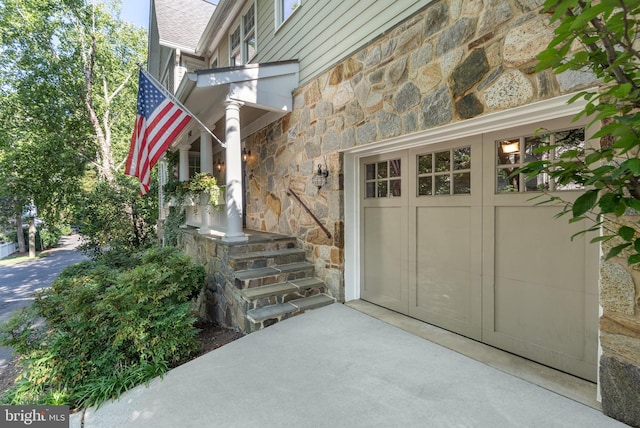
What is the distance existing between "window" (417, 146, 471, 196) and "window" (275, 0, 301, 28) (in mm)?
3803

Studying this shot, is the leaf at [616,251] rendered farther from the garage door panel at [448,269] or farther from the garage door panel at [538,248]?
the garage door panel at [448,269]

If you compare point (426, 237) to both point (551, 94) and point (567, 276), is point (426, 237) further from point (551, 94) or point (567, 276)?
point (551, 94)

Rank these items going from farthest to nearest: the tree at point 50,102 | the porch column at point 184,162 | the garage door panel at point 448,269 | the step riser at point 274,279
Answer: the tree at point 50,102 < the porch column at point 184,162 < the step riser at point 274,279 < the garage door panel at point 448,269

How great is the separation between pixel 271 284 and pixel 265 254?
21.0 inches

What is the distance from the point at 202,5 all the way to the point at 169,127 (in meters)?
9.53

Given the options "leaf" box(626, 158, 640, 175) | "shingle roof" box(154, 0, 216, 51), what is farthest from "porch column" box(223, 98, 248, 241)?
"shingle roof" box(154, 0, 216, 51)

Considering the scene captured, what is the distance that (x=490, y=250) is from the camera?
9.20 feet

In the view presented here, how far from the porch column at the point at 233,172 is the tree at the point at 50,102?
7.61m

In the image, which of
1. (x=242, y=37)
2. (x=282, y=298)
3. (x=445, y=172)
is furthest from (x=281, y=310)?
(x=242, y=37)

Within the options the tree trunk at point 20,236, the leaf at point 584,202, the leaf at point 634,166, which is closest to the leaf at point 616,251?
the leaf at point 584,202

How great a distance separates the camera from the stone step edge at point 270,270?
4.00 metres

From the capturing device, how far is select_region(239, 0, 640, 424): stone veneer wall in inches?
76.5

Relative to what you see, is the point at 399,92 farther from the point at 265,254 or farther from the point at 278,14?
the point at 278,14

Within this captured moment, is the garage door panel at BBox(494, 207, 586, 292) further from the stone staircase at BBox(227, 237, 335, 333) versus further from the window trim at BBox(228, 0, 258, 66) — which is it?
the window trim at BBox(228, 0, 258, 66)
